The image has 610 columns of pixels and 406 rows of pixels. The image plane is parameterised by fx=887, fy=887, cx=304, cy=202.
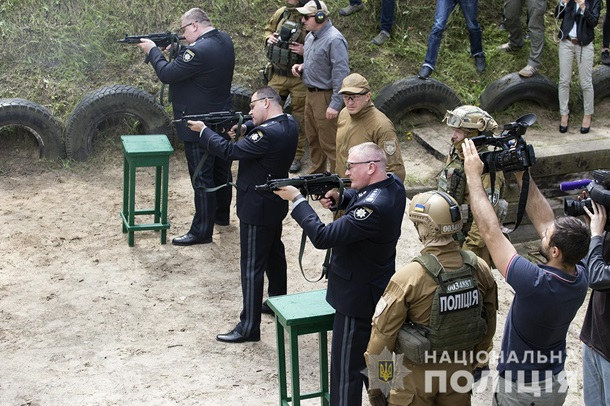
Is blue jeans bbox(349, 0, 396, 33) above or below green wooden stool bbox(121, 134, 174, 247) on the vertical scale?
above

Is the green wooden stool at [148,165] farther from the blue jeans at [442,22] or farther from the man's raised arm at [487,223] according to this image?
the man's raised arm at [487,223]

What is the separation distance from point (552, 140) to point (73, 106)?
5676 millimetres

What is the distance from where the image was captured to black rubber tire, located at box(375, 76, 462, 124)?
33.9 feet

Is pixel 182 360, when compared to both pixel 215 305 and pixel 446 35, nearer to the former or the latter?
pixel 215 305

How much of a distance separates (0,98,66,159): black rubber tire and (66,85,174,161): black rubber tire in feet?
0.39

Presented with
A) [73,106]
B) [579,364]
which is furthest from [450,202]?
[73,106]

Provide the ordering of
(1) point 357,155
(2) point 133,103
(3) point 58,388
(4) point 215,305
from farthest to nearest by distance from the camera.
Result: (2) point 133,103 → (4) point 215,305 → (3) point 58,388 → (1) point 357,155

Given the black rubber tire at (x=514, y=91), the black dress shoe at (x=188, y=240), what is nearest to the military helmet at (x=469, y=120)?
the black dress shoe at (x=188, y=240)

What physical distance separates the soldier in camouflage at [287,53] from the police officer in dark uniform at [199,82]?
1.21 metres

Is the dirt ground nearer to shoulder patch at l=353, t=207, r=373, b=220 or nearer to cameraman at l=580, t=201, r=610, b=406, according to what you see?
cameraman at l=580, t=201, r=610, b=406

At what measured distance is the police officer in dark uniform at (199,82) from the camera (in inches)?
314

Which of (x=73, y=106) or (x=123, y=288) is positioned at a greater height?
(x=73, y=106)

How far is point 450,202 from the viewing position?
184 inches

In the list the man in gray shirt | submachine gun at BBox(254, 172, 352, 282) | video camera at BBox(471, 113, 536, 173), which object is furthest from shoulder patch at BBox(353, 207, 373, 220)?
the man in gray shirt
